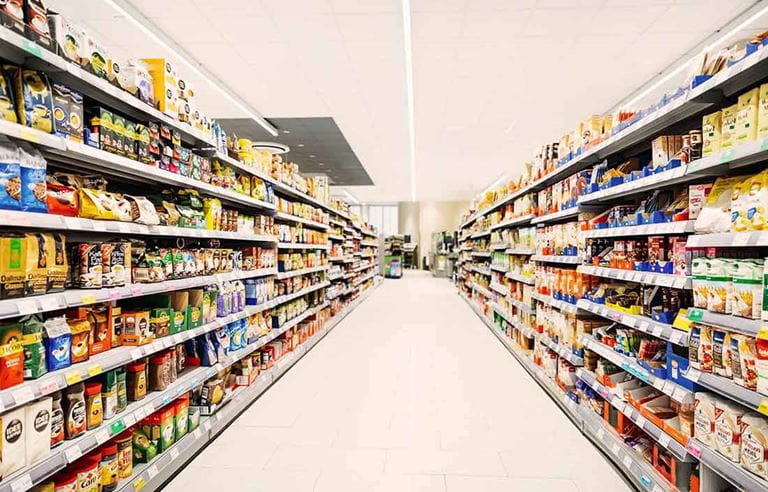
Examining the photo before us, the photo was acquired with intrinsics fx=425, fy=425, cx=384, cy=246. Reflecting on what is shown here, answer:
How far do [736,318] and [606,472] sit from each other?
135 centimetres

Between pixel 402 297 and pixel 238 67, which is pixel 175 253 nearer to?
pixel 238 67

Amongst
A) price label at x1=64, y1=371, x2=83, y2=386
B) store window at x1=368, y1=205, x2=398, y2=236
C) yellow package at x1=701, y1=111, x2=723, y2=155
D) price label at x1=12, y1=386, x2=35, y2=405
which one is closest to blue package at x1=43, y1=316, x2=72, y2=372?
price label at x1=64, y1=371, x2=83, y2=386

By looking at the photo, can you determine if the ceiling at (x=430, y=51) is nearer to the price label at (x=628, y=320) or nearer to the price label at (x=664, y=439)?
the price label at (x=628, y=320)

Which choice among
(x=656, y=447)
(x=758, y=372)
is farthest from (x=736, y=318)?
(x=656, y=447)

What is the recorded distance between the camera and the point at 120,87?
220cm

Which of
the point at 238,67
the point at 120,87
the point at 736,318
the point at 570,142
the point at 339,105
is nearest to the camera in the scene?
the point at 736,318

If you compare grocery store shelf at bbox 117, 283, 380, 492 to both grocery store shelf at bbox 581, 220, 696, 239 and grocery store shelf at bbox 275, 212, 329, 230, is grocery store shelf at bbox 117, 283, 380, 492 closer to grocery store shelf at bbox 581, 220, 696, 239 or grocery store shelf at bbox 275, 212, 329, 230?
grocery store shelf at bbox 275, 212, 329, 230

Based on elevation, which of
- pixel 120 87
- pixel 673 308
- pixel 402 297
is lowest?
pixel 402 297

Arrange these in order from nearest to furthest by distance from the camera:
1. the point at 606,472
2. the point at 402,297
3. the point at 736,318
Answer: the point at 736,318, the point at 606,472, the point at 402,297

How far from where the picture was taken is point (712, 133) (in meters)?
1.90

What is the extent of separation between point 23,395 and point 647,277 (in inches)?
113

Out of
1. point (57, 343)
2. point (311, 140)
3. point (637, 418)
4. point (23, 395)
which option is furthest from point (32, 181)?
point (311, 140)

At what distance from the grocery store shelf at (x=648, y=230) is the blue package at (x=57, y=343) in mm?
2832

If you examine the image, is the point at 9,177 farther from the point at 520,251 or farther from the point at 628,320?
the point at 520,251
